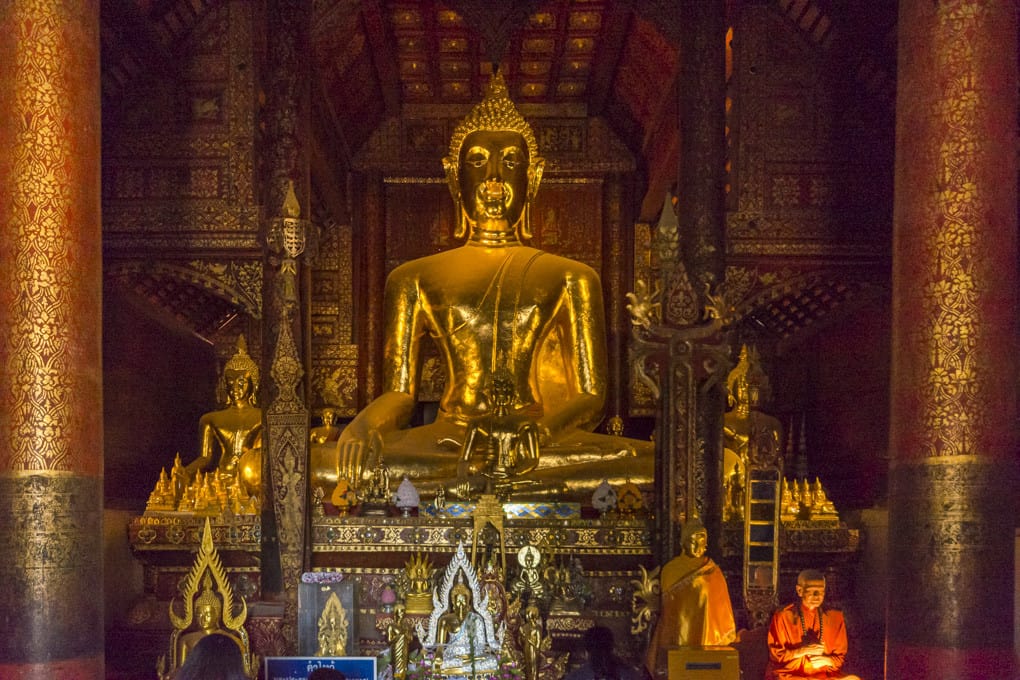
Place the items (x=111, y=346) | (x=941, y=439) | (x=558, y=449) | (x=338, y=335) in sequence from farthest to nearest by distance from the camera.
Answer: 1. (x=338, y=335)
2. (x=111, y=346)
3. (x=558, y=449)
4. (x=941, y=439)

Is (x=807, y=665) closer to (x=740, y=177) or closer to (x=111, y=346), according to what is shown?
(x=740, y=177)

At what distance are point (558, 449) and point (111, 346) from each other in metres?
2.92

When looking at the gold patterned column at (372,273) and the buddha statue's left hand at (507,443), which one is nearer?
the buddha statue's left hand at (507,443)

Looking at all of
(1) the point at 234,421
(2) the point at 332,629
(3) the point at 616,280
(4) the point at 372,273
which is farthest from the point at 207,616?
(3) the point at 616,280

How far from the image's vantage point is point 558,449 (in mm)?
8086

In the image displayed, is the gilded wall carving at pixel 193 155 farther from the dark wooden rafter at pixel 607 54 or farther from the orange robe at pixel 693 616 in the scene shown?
the orange robe at pixel 693 616

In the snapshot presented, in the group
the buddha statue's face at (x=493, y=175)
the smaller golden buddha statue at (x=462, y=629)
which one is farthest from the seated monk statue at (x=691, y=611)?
the buddha statue's face at (x=493, y=175)

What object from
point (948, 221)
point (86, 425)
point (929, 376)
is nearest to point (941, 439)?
point (929, 376)

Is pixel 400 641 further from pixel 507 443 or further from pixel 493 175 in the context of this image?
pixel 493 175

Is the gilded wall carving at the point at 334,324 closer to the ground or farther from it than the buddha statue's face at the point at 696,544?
farther from it

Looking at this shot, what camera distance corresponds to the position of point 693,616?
20.7 ft

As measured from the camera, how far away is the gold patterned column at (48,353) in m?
6.24

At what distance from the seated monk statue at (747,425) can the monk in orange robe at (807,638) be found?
0.59 m

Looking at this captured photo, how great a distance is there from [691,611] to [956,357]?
5.14ft
